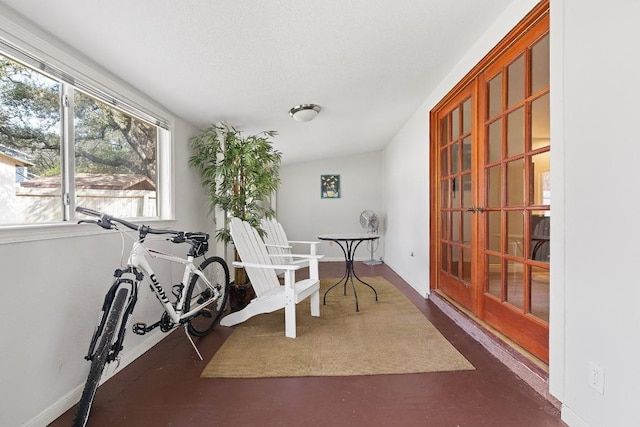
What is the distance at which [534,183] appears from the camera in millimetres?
1752

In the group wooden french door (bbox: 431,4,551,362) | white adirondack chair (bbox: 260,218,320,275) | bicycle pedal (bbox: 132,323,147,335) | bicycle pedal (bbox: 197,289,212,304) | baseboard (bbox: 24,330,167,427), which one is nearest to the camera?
baseboard (bbox: 24,330,167,427)

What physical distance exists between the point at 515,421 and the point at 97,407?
2.11m

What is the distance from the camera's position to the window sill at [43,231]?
49.8 inches

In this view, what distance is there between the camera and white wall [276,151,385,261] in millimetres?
6180

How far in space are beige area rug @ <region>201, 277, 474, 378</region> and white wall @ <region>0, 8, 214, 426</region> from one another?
28.2 inches

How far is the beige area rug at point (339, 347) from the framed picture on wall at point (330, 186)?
343 cm

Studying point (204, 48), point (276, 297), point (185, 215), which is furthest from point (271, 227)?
point (204, 48)

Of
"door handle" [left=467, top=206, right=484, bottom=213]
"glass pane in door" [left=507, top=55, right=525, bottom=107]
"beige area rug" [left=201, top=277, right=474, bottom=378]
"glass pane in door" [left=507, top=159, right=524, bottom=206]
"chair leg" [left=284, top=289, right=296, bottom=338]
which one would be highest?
"glass pane in door" [left=507, top=55, right=525, bottom=107]

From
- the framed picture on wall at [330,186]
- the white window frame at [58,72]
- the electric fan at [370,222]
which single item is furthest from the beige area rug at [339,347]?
the framed picture on wall at [330,186]

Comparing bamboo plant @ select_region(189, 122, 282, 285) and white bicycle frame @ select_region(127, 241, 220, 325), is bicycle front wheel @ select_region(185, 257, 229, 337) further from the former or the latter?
bamboo plant @ select_region(189, 122, 282, 285)

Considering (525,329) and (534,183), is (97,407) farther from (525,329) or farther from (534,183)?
(534,183)

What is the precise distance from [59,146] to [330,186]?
4878mm

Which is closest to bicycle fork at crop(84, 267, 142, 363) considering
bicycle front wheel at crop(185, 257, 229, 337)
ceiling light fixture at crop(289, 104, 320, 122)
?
bicycle front wheel at crop(185, 257, 229, 337)
